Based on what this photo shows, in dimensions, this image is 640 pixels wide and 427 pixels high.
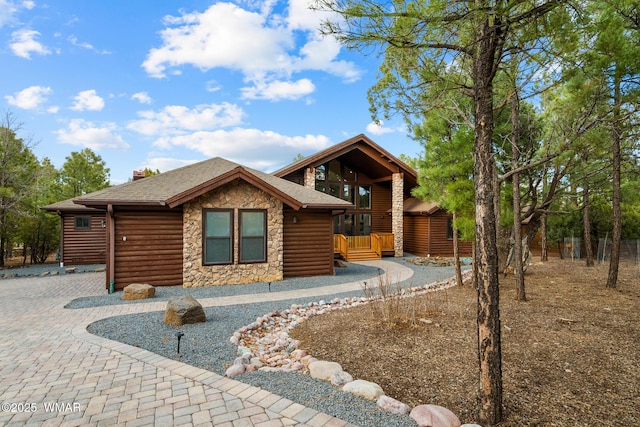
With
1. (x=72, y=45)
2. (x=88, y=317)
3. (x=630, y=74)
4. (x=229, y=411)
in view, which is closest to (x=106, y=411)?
(x=229, y=411)

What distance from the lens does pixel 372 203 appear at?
59.7 feet

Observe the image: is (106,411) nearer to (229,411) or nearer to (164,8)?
(229,411)

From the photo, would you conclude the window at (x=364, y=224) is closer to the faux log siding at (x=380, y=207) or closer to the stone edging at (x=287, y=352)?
the faux log siding at (x=380, y=207)

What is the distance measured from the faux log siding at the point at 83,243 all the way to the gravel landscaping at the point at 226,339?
8543 millimetres

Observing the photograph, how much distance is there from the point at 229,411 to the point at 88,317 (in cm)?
502

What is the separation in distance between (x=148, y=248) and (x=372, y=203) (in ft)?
40.4

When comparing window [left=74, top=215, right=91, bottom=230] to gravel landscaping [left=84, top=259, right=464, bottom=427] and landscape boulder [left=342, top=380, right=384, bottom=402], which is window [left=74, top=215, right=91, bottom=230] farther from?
landscape boulder [left=342, top=380, right=384, bottom=402]

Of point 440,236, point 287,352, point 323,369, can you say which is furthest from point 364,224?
point 323,369

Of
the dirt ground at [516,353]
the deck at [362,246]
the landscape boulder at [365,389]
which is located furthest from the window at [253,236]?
the landscape boulder at [365,389]

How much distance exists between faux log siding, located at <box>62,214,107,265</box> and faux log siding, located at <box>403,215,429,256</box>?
16.0 meters

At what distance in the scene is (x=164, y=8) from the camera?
351 inches

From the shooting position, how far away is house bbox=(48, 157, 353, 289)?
8.72 meters

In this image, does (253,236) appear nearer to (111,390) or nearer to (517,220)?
(111,390)

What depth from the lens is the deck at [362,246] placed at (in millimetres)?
15859
